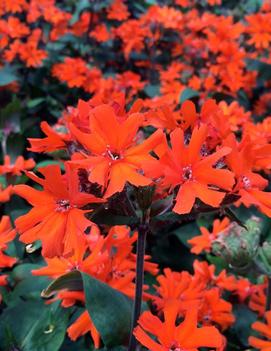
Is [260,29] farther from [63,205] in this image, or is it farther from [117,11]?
[63,205]

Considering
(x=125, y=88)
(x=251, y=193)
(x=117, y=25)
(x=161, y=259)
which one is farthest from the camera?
(x=117, y=25)

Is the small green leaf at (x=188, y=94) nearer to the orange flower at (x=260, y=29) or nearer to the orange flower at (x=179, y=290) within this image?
the orange flower at (x=260, y=29)

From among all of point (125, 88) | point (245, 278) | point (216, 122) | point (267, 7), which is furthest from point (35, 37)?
point (216, 122)

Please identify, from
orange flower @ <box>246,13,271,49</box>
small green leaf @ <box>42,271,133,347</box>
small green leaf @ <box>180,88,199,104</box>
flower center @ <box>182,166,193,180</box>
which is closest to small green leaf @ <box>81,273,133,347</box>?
small green leaf @ <box>42,271,133,347</box>

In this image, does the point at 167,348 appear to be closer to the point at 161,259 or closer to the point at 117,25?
the point at 161,259

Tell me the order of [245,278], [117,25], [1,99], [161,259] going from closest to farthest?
1. [245,278]
2. [161,259]
3. [1,99]
4. [117,25]

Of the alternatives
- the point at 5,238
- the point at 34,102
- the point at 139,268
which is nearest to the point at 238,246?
the point at 139,268

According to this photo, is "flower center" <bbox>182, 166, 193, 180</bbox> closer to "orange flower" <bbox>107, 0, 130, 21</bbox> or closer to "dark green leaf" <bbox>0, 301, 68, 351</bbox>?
"dark green leaf" <bbox>0, 301, 68, 351</bbox>
